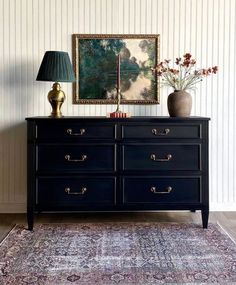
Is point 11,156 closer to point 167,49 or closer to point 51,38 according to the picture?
point 51,38

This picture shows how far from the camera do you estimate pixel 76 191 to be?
3303 mm

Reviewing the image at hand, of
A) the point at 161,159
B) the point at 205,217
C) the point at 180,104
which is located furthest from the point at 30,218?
the point at 180,104

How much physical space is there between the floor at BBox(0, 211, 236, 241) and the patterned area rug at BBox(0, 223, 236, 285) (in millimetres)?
167

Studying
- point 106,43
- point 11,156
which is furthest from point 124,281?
point 106,43

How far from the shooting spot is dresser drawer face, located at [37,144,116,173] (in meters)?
3.28

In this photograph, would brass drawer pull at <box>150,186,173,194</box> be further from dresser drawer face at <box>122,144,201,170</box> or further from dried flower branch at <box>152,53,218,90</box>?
dried flower branch at <box>152,53,218,90</box>

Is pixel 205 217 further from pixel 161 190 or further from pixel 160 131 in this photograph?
pixel 160 131

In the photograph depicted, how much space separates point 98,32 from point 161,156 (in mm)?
1265

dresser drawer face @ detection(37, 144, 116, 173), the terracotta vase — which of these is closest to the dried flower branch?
the terracotta vase

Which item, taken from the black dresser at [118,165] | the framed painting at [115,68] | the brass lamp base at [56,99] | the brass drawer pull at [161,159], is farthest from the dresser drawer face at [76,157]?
the framed painting at [115,68]

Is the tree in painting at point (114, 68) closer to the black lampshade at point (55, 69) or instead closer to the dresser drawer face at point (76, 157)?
the black lampshade at point (55, 69)

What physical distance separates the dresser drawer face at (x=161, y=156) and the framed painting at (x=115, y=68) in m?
0.68

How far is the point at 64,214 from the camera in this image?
3836mm

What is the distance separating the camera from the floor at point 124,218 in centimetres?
358
